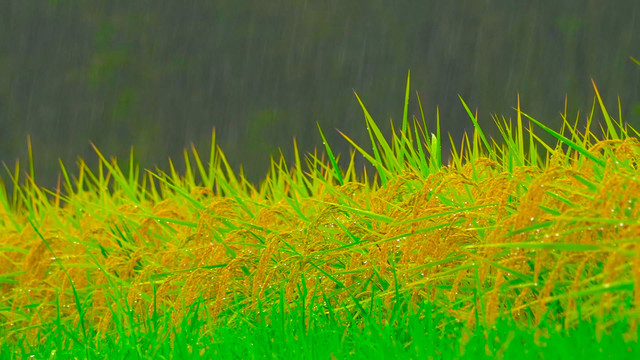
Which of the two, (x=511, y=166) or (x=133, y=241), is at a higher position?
(x=511, y=166)

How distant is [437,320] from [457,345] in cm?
21

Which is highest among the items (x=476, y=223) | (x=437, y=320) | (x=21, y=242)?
(x=476, y=223)

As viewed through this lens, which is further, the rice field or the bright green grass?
the rice field

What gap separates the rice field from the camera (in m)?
2.14

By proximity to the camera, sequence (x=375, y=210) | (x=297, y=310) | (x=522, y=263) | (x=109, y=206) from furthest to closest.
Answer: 1. (x=109, y=206)
2. (x=375, y=210)
3. (x=297, y=310)
4. (x=522, y=263)

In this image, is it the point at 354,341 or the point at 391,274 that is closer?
the point at 354,341

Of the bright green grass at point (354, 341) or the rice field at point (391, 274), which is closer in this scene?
the bright green grass at point (354, 341)

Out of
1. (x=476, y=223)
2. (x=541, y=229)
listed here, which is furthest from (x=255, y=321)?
(x=541, y=229)

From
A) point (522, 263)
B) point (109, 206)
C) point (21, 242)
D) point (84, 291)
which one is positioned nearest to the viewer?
point (522, 263)

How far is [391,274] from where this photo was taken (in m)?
2.71

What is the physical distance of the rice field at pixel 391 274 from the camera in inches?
84.4

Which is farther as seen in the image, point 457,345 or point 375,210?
point 375,210

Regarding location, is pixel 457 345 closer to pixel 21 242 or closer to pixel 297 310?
pixel 297 310

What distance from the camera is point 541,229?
2.45 m
